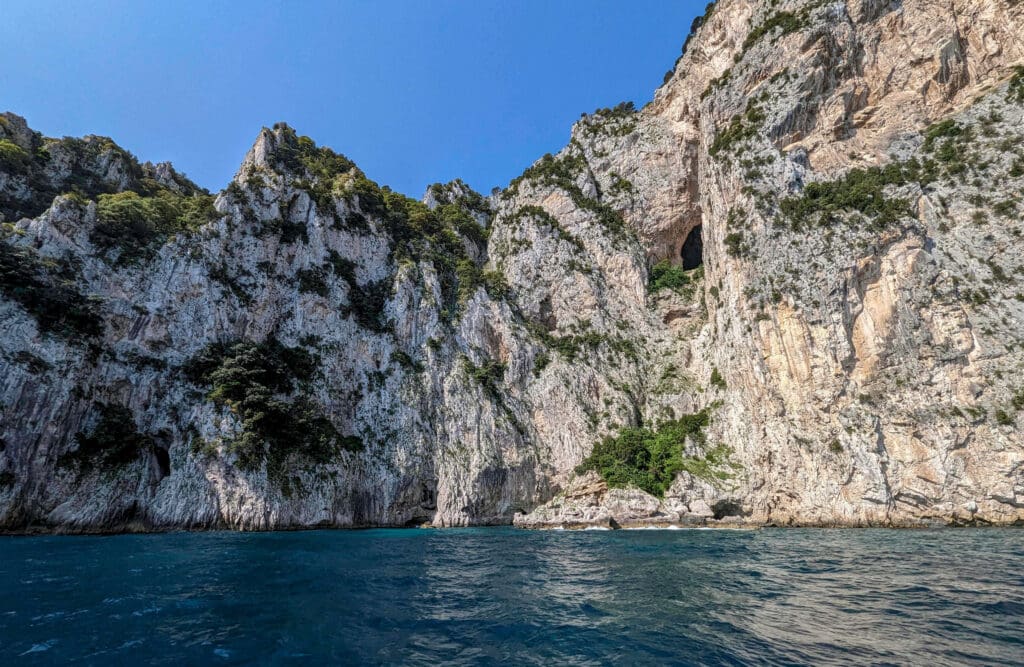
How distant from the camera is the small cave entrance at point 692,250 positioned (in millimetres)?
53688

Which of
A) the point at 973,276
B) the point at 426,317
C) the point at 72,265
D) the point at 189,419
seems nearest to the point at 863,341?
the point at 973,276

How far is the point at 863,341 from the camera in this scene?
28641mm

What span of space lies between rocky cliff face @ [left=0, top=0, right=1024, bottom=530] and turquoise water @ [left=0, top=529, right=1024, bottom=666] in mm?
13046

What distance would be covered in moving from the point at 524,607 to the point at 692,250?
5261 centimetres

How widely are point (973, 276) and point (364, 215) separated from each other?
165 ft

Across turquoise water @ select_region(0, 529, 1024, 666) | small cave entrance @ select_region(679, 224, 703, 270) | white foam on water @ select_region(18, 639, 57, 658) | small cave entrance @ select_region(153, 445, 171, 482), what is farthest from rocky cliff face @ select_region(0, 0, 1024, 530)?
white foam on water @ select_region(18, 639, 57, 658)

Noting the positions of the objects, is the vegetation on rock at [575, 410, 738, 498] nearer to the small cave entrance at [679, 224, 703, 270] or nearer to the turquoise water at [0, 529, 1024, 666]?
the turquoise water at [0, 529, 1024, 666]

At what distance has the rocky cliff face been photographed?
26.8m

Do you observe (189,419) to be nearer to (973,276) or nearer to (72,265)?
(72,265)

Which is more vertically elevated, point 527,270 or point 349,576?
point 527,270

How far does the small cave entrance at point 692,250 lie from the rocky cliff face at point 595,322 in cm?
289

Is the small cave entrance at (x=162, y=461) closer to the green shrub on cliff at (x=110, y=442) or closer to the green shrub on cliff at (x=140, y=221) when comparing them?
the green shrub on cliff at (x=110, y=442)

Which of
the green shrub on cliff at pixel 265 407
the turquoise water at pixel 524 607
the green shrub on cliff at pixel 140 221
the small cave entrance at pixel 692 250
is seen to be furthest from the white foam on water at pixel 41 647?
the small cave entrance at pixel 692 250

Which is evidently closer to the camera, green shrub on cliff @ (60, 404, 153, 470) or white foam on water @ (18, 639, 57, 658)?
white foam on water @ (18, 639, 57, 658)
